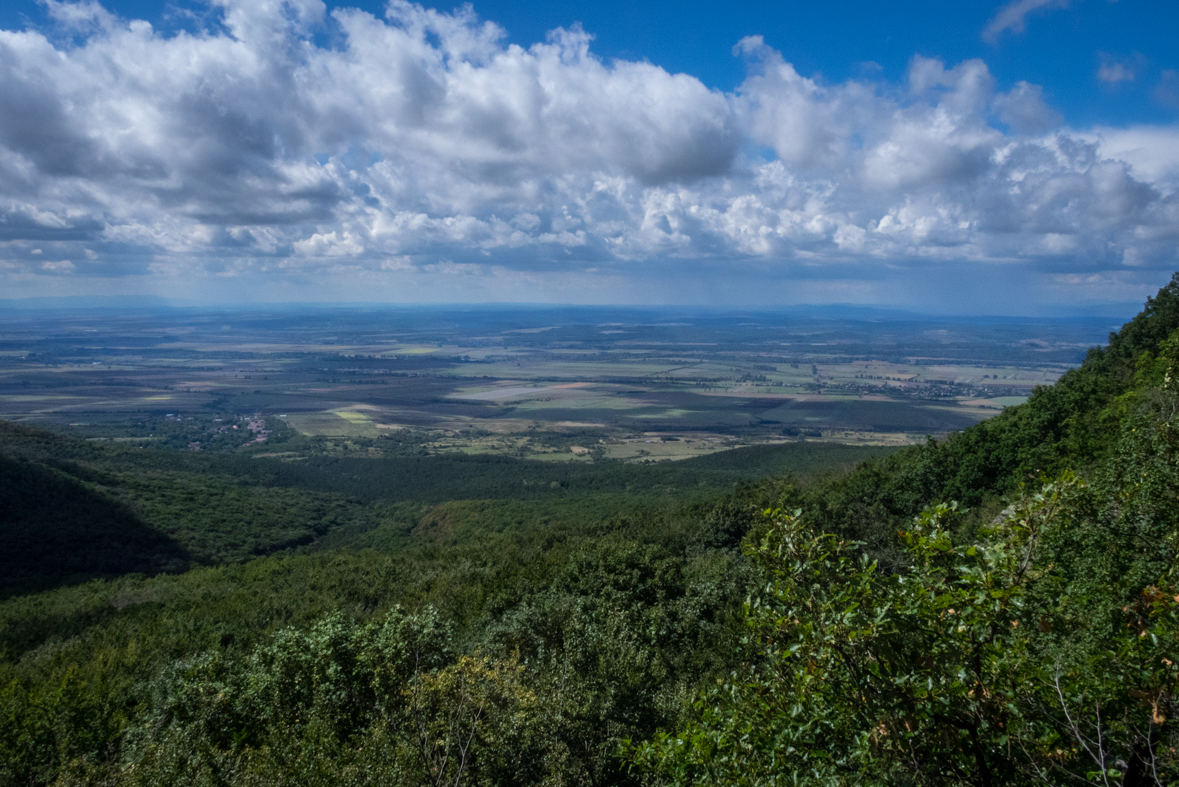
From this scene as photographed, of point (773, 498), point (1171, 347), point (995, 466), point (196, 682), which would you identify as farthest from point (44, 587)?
point (1171, 347)

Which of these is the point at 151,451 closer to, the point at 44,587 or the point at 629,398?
the point at 44,587

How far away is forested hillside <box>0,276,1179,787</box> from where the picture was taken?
18.7 feet

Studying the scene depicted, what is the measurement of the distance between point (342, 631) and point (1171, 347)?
128 feet

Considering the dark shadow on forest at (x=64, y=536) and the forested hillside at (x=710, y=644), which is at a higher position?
the forested hillside at (x=710, y=644)

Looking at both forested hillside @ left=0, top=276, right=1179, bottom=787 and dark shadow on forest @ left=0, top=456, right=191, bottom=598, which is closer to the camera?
forested hillside @ left=0, top=276, right=1179, bottom=787

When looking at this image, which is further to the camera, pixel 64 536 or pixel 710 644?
pixel 64 536

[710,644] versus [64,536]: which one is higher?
[710,644]

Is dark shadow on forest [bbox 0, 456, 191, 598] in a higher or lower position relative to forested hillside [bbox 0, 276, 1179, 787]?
lower

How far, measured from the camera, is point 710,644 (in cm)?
2416

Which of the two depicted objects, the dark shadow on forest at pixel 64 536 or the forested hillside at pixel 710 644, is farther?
the dark shadow on forest at pixel 64 536

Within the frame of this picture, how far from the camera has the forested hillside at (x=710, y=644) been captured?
5711 mm

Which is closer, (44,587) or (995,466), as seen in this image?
(995,466)

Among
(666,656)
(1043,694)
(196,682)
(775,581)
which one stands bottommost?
(666,656)

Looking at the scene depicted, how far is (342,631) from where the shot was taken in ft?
60.7
